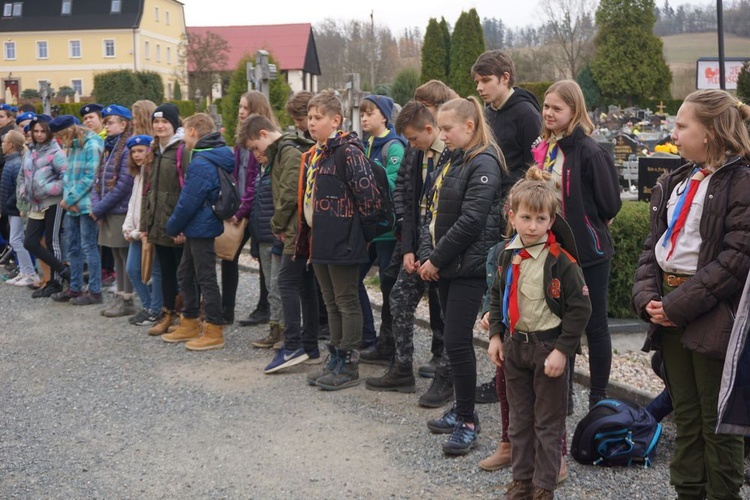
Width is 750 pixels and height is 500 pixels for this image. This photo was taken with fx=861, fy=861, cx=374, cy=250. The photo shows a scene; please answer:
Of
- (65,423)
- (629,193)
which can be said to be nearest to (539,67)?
(629,193)

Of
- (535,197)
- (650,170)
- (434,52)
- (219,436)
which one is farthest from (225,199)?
(434,52)

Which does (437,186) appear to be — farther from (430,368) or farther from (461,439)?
(430,368)

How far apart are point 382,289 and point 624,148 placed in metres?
11.5

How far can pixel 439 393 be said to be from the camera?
5.46m

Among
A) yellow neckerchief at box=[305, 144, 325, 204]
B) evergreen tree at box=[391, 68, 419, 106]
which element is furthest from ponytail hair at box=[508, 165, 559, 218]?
evergreen tree at box=[391, 68, 419, 106]

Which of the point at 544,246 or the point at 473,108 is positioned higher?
the point at 473,108

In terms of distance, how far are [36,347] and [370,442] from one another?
3.74 m

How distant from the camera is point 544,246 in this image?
3914 mm

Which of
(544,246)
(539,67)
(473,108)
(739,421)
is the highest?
(539,67)

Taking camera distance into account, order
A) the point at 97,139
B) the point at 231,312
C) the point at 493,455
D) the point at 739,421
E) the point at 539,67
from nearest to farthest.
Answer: the point at 739,421, the point at 493,455, the point at 231,312, the point at 97,139, the point at 539,67

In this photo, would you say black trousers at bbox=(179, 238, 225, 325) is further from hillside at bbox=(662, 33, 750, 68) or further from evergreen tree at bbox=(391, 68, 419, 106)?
hillside at bbox=(662, 33, 750, 68)

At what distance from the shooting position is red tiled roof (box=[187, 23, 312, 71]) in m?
71.3

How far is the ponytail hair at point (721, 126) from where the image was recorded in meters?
3.46

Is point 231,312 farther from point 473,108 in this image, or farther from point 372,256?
point 473,108
